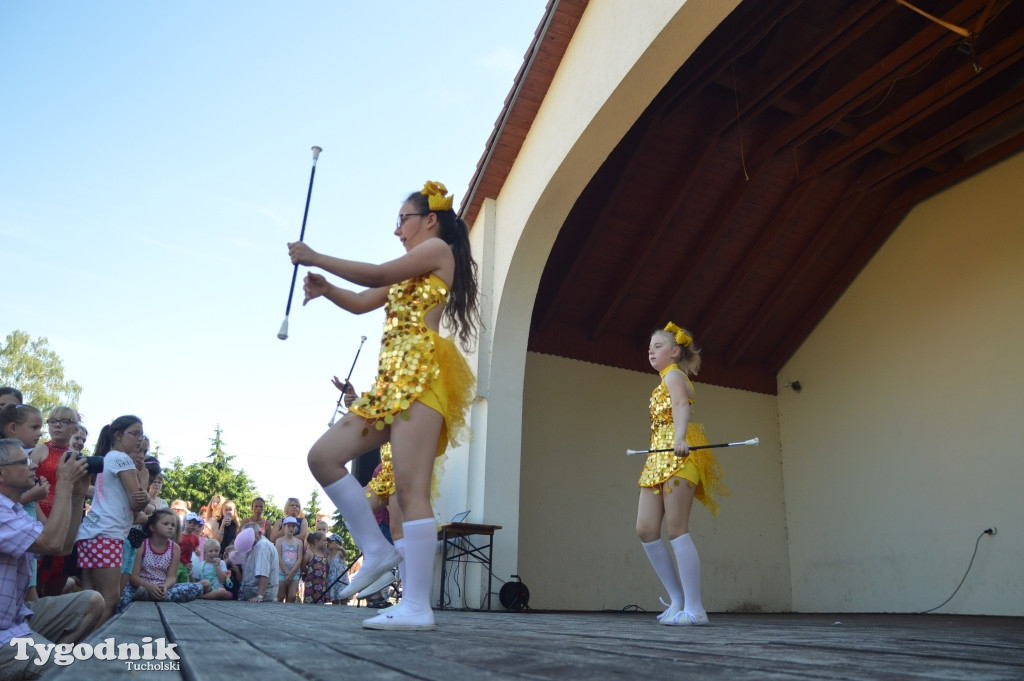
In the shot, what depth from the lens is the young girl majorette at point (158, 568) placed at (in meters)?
5.10

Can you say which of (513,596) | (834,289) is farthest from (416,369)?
(834,289)

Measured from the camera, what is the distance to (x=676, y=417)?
422 cm

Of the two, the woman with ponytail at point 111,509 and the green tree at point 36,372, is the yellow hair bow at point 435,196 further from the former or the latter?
the green tree at point 36,372

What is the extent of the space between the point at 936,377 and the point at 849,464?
1.44 m

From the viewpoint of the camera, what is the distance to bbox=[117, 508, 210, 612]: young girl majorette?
16.7 ft

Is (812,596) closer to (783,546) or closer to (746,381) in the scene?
(783,546)

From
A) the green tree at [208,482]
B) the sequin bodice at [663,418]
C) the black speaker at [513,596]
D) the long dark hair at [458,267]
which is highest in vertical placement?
the green tree at [208,482]

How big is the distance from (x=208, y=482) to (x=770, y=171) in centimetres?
2382

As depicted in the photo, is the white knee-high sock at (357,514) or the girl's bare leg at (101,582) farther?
the girl's bare leg at (101,582)

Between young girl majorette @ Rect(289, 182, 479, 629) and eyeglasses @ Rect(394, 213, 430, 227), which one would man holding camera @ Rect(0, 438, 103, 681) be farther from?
eyeglasses @ Rect(394, 213, 430, 227)

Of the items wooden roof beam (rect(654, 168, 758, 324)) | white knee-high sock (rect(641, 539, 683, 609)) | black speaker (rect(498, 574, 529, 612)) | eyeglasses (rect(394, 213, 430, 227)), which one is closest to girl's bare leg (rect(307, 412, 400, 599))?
eyeglasses (rect(394, 213, 430, 227))

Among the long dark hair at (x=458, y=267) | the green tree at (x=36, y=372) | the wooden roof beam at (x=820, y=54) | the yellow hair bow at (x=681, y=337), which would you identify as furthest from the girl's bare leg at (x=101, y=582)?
the green tree at (x=36, y=372)

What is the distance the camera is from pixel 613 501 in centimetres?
912

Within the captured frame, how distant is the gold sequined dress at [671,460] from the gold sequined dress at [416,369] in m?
1.64
